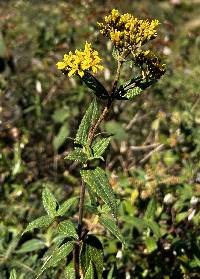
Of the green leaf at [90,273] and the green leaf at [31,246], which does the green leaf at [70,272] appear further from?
the green leaf at [31,246]

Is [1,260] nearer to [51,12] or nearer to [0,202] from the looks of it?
[0,202]

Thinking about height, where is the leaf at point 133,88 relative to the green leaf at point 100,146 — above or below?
above

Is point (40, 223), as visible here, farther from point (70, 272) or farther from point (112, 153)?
point (112, 153)

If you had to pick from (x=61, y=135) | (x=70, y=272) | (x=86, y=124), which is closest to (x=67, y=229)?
(x=70, y=272)

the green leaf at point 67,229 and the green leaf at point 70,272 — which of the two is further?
the green leaf at point 70,272

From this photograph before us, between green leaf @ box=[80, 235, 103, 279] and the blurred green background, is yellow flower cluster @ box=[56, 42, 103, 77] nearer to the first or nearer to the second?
the blurred green background

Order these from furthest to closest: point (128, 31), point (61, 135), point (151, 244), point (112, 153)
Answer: point (112, 153) → point (61, 135) → point (151, 244) → point (128, 31)

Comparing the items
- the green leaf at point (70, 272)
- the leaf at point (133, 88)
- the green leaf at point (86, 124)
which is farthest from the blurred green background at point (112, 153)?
the green leaf at point (70, 272)

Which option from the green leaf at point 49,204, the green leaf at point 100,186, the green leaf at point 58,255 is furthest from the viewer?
the green leaf at point 49,204

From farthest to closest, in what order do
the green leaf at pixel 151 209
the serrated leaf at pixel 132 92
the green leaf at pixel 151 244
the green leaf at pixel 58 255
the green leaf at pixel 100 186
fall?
the green leaf at pixel 151 209 < the green leaf at pixel 151 244 < the green leaf at pixel 58 255 < the serrated leaf at pixel 132 92 < the green leaf at pixel 100 186
